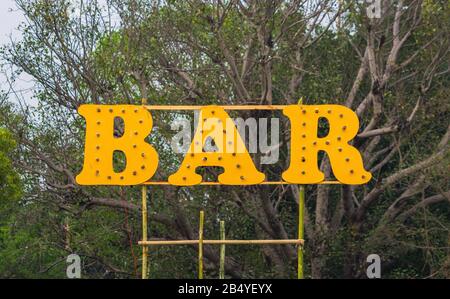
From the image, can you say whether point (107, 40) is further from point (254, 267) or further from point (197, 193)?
point (254, 267)

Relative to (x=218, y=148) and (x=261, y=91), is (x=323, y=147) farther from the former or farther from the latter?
(x=261, y=91)

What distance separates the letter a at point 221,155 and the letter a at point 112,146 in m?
0.38

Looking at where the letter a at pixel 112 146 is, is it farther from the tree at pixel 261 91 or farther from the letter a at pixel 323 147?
the tree at pixel 261 91

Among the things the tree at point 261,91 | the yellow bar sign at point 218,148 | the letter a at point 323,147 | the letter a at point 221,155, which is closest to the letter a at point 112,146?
the yellow bar sign at point 218,148

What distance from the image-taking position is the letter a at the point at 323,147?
462 inches

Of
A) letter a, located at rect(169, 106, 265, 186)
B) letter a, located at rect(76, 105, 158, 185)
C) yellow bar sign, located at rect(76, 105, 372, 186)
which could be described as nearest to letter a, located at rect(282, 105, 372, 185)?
yellow bar sign, located at rect(76, 105, 372, 186)

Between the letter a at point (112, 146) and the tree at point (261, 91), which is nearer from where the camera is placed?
the letter a at point (112, 146)

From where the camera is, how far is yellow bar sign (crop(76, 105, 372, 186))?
1168 centimetres

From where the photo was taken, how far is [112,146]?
1170cm

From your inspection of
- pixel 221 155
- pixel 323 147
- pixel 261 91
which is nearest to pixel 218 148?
pixel 221 155

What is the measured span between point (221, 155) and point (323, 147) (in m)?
1.08

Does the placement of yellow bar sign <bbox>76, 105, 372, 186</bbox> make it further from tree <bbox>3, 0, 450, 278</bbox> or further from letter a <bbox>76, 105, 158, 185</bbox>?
tree <bbox>3, 0, 450, 278</bbox>

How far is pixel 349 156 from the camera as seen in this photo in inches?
465
